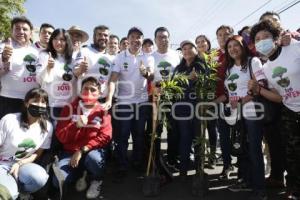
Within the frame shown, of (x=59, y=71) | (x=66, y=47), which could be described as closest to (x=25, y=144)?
(x=59, y=71)

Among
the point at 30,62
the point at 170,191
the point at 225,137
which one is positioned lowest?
the point at 170,191

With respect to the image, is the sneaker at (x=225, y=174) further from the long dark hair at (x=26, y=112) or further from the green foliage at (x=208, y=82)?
the long dark hair at (x=26, y=112)

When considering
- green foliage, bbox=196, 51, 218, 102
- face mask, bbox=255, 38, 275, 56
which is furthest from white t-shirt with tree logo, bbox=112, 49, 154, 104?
face mask, bbox=255, 38, 275, 56

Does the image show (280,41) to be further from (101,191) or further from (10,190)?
(10,190)

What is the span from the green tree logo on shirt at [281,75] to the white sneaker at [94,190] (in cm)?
289

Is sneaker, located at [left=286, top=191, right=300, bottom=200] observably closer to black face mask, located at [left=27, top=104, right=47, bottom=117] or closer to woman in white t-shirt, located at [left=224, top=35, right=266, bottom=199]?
woman in white t-shirt, located at [left=224, top=35, right=266, bottom=199]

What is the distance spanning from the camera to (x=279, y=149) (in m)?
4.78

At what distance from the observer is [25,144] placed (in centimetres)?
413

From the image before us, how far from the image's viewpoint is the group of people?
4.15 meters

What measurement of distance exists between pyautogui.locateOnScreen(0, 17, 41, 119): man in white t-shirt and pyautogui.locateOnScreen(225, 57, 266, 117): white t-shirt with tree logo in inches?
114

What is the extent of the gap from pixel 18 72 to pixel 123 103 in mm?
1695

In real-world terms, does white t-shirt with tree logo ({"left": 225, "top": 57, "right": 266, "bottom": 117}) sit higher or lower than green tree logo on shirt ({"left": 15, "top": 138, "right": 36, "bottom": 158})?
higher

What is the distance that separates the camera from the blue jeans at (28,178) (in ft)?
12.6

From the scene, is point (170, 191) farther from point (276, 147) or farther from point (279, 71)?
point (279, 71)
